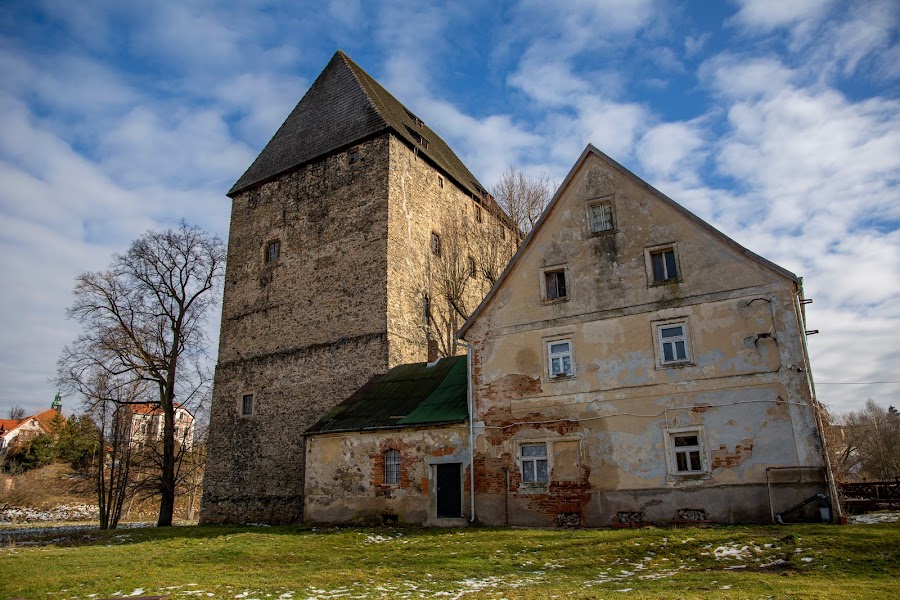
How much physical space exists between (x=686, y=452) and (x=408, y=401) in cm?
868

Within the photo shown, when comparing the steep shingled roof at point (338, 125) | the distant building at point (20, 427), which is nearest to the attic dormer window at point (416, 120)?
the steep shingled roof at point (338, 125)

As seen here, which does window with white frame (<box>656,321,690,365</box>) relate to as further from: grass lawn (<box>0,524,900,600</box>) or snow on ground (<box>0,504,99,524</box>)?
snow on ground (<box>0,504,99,524</box>)

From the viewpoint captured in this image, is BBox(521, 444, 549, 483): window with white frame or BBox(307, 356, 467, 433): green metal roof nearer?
BBox(521, 444, 549, 483): window with white frame

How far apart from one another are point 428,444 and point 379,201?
41.0 feet

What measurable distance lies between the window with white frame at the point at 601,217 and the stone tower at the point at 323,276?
860cm

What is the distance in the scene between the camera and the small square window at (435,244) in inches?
1161

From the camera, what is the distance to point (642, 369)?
15508 millimetres

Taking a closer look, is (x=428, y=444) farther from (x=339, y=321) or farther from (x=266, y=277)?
(x=266, y=277)

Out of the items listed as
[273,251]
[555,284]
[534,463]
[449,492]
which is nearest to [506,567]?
[534,463]

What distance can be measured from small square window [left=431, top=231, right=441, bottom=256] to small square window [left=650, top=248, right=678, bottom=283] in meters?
14.5

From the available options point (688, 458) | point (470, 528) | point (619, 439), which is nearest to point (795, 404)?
point (688, 458)

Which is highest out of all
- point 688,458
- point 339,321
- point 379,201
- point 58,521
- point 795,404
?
point 379,201

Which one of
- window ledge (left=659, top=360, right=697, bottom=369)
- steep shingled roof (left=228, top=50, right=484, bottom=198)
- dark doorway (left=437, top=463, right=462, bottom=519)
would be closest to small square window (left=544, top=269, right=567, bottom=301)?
window ledge (left=659, top=360, right=697, bottom=369)

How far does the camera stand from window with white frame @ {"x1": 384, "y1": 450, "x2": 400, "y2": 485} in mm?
18062
